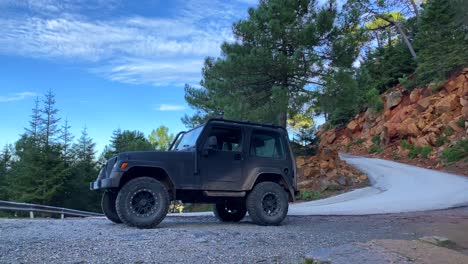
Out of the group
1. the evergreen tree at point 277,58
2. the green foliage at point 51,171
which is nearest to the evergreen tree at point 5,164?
the green foliage at point 51,171

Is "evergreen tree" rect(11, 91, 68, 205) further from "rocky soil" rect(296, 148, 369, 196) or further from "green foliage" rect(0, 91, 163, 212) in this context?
"rocky soil" rect(296, 148, 369, 196)

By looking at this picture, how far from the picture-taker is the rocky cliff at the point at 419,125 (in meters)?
29.2

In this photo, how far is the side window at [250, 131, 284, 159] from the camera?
9.62 meters

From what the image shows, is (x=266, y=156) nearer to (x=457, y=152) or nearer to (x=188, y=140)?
(x=188, y=140)

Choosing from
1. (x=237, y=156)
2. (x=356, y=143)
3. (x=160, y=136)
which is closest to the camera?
(x=237, y=156)

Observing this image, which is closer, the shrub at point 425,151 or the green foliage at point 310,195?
the green foliage at point 310,195

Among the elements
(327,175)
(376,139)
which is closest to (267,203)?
(327,175)

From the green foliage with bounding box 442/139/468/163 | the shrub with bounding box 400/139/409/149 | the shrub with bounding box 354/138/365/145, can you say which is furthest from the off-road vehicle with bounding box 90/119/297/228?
the shrub with bounding box 354/138/365/145

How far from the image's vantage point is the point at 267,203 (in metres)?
9.44

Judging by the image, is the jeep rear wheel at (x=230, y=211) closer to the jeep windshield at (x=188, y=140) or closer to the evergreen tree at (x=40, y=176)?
the jeep windshield at (x=188, y=140)

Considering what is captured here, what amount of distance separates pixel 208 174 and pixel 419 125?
Answer: 90.3 ft

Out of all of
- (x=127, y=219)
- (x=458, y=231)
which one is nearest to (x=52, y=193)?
(x=127, y=219)

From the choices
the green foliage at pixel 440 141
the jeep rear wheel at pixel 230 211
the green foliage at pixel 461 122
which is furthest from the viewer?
the green foliage at pixel 440 141

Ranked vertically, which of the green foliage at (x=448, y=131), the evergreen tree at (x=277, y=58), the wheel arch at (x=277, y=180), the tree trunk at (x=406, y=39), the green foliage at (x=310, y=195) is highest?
the tree trunk at (x=406, y=39)
